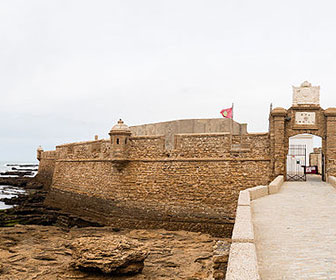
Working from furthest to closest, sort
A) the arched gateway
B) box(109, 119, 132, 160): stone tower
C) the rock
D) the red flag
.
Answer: the red flag, box(109, 119, 132, 160): stone tower, the arched gateway, the rock

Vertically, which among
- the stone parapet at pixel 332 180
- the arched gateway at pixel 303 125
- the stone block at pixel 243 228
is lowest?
the stone block at pixel 243 228

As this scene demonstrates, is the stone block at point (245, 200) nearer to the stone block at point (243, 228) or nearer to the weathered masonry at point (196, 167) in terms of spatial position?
the stone block at point (243, 228)

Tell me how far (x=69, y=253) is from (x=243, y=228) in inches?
256

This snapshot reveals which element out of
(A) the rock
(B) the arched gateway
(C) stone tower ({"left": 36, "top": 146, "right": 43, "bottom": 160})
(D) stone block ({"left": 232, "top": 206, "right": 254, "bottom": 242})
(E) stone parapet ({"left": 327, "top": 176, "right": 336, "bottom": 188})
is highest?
(B) the arched gateway

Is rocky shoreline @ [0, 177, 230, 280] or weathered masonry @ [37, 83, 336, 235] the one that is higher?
weathered masonry @ [37, 83, 336, 235]

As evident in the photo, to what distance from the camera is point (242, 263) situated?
3.40 metres

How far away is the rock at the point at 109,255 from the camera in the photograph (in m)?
6.89

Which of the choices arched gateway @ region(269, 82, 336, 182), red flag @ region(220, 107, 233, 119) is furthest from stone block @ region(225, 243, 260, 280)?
red flag @ region(220, 107, 233, 119)

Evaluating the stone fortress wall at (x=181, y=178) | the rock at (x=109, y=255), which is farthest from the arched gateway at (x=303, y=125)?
→ the rock at (x=109, y=255)

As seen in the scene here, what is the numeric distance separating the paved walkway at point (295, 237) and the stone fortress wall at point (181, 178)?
3.65 metres

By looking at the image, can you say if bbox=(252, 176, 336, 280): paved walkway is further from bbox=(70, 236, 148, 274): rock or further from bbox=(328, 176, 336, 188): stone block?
bbox=(70, 236, 148, 274): rock

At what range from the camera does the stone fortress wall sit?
40.6 ft

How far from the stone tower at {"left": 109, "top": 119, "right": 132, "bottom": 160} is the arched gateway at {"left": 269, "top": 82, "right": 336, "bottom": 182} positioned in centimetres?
613

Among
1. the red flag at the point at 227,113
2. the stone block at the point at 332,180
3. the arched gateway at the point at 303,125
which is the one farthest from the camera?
the red flag at the point at 227,113
